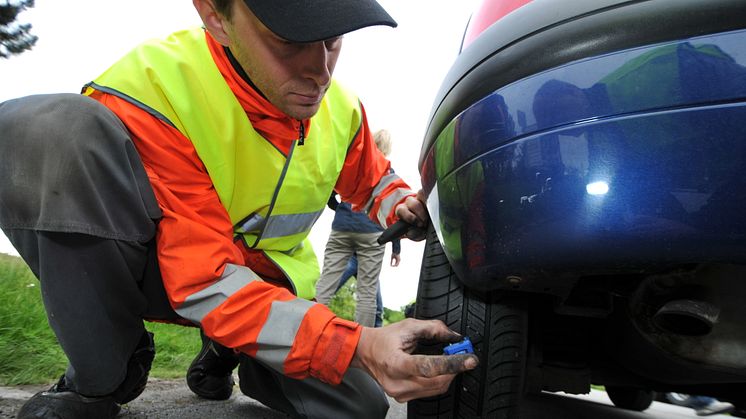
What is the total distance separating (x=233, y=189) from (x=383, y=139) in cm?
267

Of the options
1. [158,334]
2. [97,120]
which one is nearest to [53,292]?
[97,120]

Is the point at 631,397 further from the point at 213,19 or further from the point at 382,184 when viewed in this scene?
the point at 213,19

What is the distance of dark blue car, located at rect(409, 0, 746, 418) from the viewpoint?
26.0 inches

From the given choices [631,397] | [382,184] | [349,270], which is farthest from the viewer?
[349,270]

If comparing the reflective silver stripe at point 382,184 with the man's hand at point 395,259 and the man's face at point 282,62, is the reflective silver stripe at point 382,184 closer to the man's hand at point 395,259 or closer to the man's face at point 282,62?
the man's face at point 282,62

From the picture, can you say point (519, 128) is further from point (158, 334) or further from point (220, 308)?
point (158, 334)

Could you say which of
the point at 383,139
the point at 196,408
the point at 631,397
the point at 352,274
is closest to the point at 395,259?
the point at 352,274

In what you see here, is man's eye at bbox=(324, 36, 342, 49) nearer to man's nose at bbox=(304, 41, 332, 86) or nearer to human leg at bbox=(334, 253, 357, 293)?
man's nose at bbox=(304, 41, 332, 86)

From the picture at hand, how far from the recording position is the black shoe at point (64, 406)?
1.19m

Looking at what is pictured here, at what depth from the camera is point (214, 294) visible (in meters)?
1.09

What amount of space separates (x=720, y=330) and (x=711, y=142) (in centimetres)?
45

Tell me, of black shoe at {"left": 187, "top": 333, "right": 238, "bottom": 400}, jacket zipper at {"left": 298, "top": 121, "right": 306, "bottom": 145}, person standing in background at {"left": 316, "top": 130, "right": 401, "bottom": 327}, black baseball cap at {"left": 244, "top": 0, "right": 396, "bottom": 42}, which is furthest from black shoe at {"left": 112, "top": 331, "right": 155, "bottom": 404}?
person standing in background at {"left": 316, "top": 130, "right": 401, "bottom": 327}

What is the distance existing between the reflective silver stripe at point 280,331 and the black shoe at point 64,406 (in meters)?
0.49

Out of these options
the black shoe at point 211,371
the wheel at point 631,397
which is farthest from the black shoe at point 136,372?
the wheel at point 631,397
